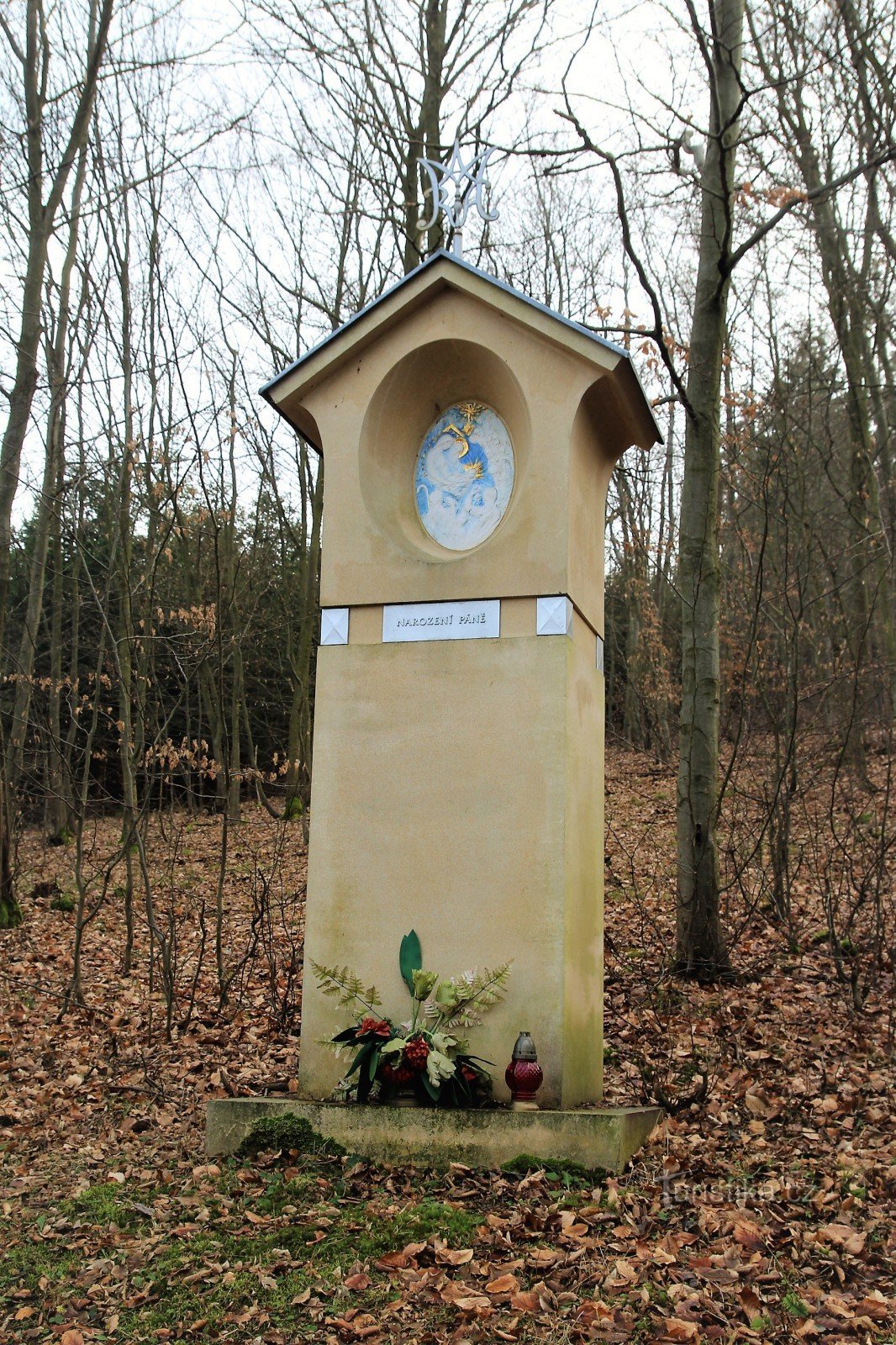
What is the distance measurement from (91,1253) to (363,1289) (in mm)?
1267

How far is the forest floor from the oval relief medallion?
311 centimetres

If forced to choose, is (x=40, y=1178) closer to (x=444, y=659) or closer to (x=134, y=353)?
(x=444, y=659)

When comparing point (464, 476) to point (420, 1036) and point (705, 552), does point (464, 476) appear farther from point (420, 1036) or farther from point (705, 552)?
point (705, 552)

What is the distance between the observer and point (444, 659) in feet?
19.2

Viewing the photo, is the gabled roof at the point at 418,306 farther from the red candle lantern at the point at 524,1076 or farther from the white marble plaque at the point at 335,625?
the red candle lantern at the point at 524,1076

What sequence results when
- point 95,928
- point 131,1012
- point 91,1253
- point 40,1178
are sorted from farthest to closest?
point 95,928
point 131,1012
point 40,1178
point 91,1253

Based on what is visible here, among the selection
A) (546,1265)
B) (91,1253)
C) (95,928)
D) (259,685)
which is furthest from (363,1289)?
(259,685)

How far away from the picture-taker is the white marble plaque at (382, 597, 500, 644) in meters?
5.83

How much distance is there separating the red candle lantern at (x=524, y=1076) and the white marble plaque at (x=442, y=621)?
6.62 feet

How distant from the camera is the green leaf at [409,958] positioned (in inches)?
222

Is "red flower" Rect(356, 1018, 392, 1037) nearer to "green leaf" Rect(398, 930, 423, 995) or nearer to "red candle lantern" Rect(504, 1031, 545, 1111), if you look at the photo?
"green leaf" Rect(398, 930, 423, 995)

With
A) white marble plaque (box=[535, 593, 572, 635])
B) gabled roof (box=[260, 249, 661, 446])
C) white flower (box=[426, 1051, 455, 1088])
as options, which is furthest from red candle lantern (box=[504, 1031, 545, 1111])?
gabled roof (box=[260, 249, 661, 446])

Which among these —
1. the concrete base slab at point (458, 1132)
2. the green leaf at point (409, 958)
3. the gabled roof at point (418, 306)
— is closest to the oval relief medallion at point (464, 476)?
the gabled roof at point (418, 306)

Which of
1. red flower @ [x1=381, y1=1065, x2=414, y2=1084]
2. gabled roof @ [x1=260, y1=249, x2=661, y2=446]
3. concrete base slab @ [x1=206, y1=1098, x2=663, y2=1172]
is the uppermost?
gabled roof @ [x1=260, y1=249, x2=661, y2=446]
